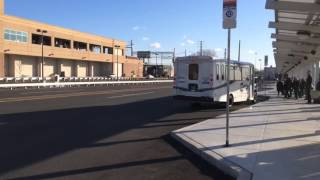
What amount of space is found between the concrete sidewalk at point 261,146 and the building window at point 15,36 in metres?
78.3

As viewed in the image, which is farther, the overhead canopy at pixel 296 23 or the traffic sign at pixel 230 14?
the overhead canopy at pixel 296 23

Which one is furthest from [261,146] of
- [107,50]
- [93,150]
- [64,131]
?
[107,50]

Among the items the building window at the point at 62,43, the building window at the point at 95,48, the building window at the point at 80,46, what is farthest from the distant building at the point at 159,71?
the building window at the point at 62,43

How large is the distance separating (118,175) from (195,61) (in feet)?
56.5

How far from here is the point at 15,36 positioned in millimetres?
93812

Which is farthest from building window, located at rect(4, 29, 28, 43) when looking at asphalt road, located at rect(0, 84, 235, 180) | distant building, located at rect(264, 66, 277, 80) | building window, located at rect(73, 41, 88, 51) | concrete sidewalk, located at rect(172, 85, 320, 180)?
concrete sidewalk, located at rect(172, 85, 320, 180)

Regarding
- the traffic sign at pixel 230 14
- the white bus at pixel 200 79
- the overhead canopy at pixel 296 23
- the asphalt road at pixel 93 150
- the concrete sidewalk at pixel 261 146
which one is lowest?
the asphalt road at pixel 93 150

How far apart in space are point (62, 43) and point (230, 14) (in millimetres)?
104784

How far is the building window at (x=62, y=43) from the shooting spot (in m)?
110

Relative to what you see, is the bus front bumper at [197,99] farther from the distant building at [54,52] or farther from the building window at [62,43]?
the building window at [62,43]

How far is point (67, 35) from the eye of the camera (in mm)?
113625

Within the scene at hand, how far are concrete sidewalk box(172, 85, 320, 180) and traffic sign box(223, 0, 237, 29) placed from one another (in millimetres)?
2773

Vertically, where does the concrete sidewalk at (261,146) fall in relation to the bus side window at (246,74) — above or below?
below

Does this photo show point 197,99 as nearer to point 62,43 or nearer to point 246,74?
point 246,74
